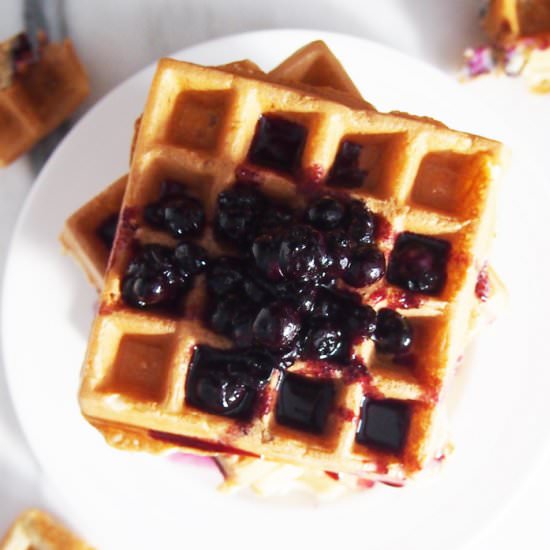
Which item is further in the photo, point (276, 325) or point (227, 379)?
point (227, 379)

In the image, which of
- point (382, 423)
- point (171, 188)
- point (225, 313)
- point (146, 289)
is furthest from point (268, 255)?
point (382, 423)

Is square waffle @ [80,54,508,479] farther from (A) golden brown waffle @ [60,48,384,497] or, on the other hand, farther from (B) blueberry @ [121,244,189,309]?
(A) golden brown waffle @ [60,48,384,497]

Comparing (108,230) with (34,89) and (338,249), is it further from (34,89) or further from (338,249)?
(338,249)

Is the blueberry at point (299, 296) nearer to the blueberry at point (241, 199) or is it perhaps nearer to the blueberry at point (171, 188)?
→ the blueberry at point (241, 199)

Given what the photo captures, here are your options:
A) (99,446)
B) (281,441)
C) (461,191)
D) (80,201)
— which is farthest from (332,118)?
(99,446)

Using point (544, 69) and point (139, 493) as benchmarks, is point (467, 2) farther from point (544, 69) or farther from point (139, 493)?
point (139, 493)

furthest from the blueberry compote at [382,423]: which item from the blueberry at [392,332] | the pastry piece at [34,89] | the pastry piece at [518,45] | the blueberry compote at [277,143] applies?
the pastry piece at [34,89]
